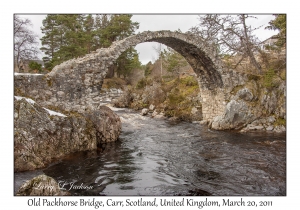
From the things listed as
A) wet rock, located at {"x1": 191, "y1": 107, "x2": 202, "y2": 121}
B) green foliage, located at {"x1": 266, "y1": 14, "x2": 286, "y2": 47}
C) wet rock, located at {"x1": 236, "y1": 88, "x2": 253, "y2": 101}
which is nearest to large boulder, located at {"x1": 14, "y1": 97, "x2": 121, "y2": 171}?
wet rock, located at {"x1": 236, "y1": 88, "x2": 253, "y2": 101}

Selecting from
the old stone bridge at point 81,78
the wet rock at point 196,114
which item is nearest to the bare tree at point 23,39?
the old stone bridge at point 81,78

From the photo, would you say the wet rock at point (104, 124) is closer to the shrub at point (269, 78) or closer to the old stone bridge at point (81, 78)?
the old stone bridge at point (81, 78)

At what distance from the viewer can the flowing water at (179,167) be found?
605cm

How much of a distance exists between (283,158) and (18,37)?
14.9 m

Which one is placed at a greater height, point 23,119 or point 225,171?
point 23,119

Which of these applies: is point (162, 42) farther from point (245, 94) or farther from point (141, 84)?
point (141, 84)

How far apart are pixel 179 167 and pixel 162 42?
7973mm

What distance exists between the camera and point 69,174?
22.6 ft

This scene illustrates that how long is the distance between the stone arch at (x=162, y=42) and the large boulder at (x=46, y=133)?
3.78 feet

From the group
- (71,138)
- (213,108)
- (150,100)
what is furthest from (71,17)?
(71,138)
